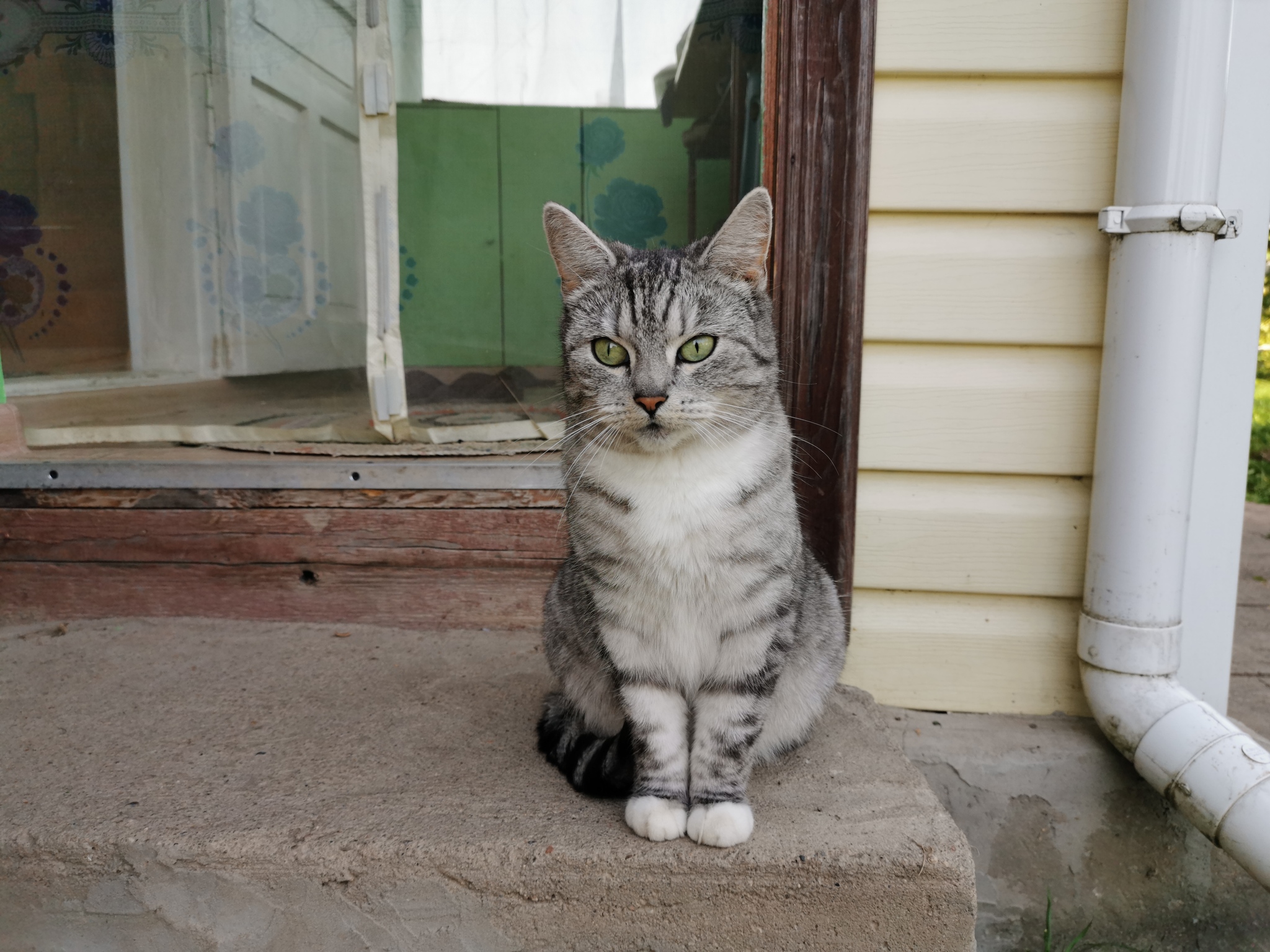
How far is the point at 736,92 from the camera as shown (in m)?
2.79

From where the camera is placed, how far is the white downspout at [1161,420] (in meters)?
1.80

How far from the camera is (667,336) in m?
1.54

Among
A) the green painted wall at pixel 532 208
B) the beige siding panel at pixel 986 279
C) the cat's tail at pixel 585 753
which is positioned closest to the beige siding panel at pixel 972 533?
the beige siding panel at pixel 986 279

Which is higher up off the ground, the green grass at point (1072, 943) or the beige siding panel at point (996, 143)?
the beige siding panel at point (996, 143)

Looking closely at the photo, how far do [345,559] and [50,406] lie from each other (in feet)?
4.86

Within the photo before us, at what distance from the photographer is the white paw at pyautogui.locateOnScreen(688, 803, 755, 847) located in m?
1.48

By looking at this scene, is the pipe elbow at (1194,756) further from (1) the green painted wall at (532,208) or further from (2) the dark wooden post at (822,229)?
(1) the green painted wall at (532,208)

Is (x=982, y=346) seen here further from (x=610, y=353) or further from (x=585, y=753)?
(x=585, y=753)

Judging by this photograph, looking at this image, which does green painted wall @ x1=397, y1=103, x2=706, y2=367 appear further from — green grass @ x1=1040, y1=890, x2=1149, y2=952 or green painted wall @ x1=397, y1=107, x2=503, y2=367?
green grass @ x1=1040, y1=890, x2=1149, y2=952

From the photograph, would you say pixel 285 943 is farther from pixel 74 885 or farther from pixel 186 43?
pixel 186 43

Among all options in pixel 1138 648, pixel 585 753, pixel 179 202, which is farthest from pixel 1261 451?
pixel 179 202

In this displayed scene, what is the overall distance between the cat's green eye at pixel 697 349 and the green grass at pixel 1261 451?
4324 millimetres

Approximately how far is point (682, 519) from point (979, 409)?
1.00m

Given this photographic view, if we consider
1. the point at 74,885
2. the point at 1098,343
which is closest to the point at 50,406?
the point at 74,885
